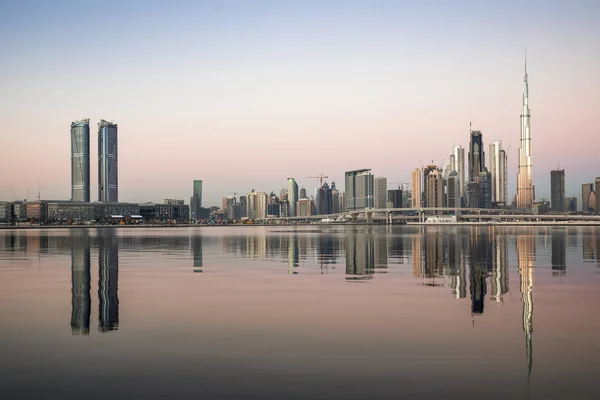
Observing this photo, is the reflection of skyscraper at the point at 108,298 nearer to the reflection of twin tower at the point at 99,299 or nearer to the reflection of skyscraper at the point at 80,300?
the reflection of twin tower at the point at 99,299

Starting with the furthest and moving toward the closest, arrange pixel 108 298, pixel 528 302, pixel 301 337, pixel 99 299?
pixel 108 298 < pixel 99 299 < pixel 528 302 < pixel 301 337

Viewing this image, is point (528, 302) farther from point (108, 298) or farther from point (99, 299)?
point (99, 299)

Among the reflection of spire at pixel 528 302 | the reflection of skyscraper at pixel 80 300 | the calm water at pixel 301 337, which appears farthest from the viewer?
the reflection of skyscraper at pixel 80 300

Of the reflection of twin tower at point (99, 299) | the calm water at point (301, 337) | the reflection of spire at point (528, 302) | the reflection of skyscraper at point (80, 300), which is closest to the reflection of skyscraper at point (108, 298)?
→ the reflection of twin tower at point (99, 299)

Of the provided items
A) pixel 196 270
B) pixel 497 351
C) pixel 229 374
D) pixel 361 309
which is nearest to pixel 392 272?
pixel 196 270

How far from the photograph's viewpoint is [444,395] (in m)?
13.8

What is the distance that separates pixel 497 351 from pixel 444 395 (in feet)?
16.2

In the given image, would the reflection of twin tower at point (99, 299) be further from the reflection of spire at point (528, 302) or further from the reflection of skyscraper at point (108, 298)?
the reflection of spire at point (528, 302)

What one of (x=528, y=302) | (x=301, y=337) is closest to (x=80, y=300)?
(x=301, y=337)

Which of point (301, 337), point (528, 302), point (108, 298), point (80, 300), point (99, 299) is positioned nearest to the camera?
point (301, 337)

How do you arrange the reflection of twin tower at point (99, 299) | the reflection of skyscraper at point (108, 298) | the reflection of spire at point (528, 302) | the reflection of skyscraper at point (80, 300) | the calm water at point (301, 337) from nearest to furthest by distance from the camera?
the calm water at point (301, 337), the reflection of spire at point (528, 302), the reflection of skyscraper at point (80, 300), the reflection of twin tower at point (99, 299), the reflection of skyscraper at point (108, 298)

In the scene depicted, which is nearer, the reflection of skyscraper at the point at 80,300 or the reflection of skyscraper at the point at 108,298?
the reflection of skyscraper at the point at 80,300

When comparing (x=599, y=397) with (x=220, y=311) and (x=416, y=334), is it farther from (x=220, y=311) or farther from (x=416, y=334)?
(x=220, y=311)

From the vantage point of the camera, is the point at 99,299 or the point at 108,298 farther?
the point at 108,298
